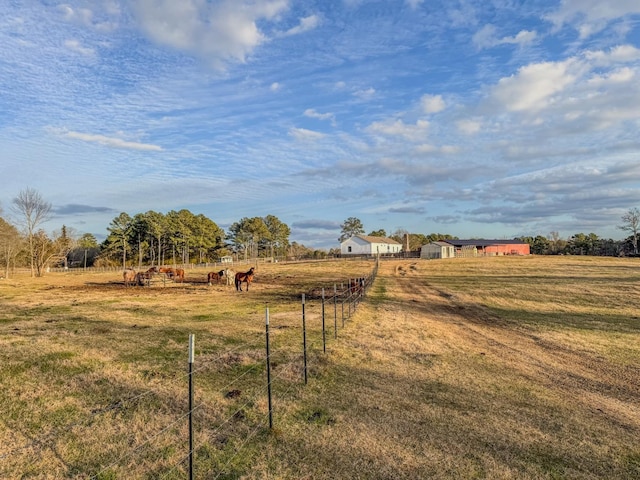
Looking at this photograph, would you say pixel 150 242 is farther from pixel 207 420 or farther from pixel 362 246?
pixel 207 420

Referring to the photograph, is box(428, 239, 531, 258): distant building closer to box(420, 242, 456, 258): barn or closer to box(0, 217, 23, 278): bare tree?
box(420, 242, 456, 258): barn

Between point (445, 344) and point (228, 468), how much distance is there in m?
9.26

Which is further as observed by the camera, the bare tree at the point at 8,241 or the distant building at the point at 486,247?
the distant building at the point at 486,247

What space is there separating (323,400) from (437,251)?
72.1m

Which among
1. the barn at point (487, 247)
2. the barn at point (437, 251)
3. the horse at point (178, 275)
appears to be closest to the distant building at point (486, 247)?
the barn at point (487, 247)

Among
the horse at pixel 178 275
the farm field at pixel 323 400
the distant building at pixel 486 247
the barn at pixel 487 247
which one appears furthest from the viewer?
the barn at pixel 487 247

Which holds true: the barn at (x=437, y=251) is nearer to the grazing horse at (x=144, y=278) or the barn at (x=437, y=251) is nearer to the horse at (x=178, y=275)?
the horse at (x=178, y=275)

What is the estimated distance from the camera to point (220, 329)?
46.7ft

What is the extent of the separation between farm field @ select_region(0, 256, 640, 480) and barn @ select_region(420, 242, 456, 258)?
60094mm

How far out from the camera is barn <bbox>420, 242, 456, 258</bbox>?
75812mm

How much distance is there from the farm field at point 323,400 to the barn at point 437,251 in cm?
6009

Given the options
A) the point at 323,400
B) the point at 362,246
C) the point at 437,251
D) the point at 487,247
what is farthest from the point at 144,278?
the point at 487,247

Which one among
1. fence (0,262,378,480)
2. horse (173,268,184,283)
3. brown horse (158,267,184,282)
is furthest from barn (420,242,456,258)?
fence (0,262,378,480)

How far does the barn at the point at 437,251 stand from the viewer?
75812mm
